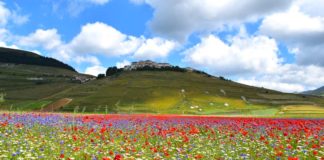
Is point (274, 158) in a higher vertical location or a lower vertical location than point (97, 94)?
lower

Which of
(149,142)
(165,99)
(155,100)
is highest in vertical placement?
(165,99)

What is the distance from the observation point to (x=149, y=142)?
51.5ft

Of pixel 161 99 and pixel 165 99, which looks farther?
pixel 165 99

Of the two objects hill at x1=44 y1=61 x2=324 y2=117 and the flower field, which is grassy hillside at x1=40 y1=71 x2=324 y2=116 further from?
the flower field

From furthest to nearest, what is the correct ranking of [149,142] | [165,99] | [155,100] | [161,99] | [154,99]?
1. [165,99]
2. [161,99]
3. [154,99]
4. [155,100]
5. [149,142]

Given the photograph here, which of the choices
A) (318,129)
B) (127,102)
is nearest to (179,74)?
(127,102)

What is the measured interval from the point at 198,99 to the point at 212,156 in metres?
100

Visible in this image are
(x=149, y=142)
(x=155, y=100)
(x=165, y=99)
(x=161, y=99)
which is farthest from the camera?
(x=165, y=99)

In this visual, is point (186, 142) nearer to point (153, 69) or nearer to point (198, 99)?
point (198, 99)

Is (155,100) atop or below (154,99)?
below

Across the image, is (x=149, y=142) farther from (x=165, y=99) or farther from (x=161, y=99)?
(x=165, y=99)

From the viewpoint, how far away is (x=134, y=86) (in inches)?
5359

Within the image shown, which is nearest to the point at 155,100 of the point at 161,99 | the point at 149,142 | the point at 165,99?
the point at 161,99

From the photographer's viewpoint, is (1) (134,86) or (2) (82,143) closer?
(2) (82,143)
